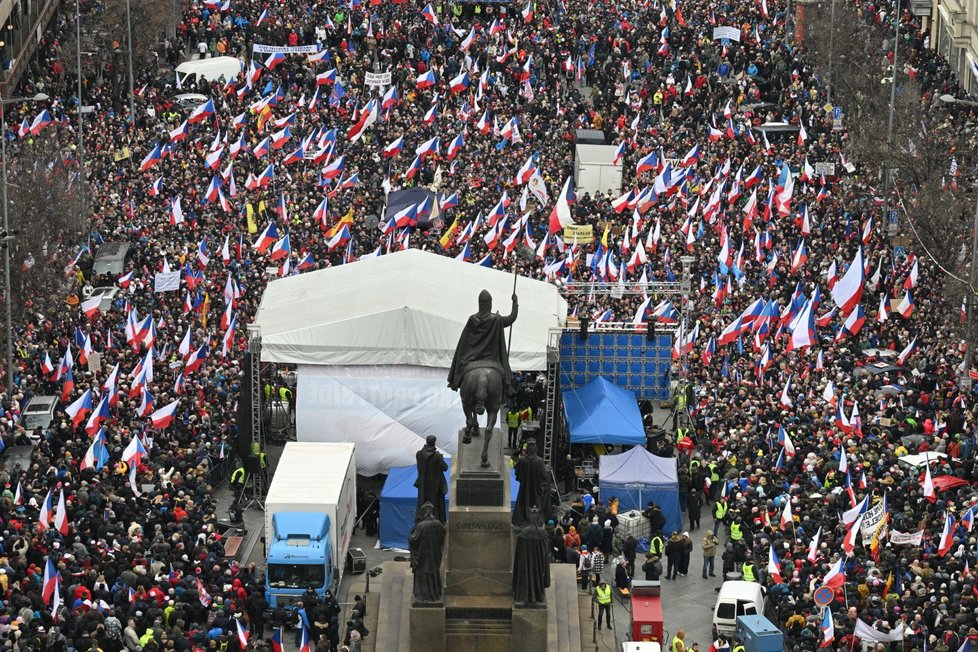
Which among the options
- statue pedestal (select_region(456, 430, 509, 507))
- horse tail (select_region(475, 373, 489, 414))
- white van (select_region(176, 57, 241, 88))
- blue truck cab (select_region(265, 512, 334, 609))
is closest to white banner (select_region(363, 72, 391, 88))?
white van (select_region(176, 57, 241, 88))

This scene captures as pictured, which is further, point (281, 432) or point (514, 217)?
point (514, 217)

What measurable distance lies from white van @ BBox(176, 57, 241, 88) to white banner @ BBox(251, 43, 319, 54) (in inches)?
62.3

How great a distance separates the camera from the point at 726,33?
354ft

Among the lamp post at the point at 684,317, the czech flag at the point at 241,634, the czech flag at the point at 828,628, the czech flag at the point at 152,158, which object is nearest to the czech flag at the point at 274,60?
the czech flag at the point at 152,158

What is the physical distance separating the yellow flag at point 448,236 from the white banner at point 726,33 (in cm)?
2555

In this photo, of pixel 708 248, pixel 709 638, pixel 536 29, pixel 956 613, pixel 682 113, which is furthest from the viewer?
pixel 536 29

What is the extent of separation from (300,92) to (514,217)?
54.3 ft

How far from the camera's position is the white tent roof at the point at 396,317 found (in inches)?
2670

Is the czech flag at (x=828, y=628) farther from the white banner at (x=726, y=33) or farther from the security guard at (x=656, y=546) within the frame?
the white banner at (x=726, y=33)

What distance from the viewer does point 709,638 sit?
5850 centimetres

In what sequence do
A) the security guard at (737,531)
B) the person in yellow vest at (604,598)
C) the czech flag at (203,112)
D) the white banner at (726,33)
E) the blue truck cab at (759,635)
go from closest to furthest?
1. the blue truck cab at (759,635)
2. the person in yellow vest at (604,598)
3. the security guard at (737,531)
4. the czech flag at (203,112)
5. the white banner at (726,33)

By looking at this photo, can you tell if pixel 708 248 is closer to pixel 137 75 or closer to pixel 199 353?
pixel 199 353

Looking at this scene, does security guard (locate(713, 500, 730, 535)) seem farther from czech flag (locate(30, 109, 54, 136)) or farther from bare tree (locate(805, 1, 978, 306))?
czech flag (locate(30, 109, 54, 136))

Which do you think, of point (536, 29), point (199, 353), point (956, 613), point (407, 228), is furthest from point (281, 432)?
point (536, 29)
